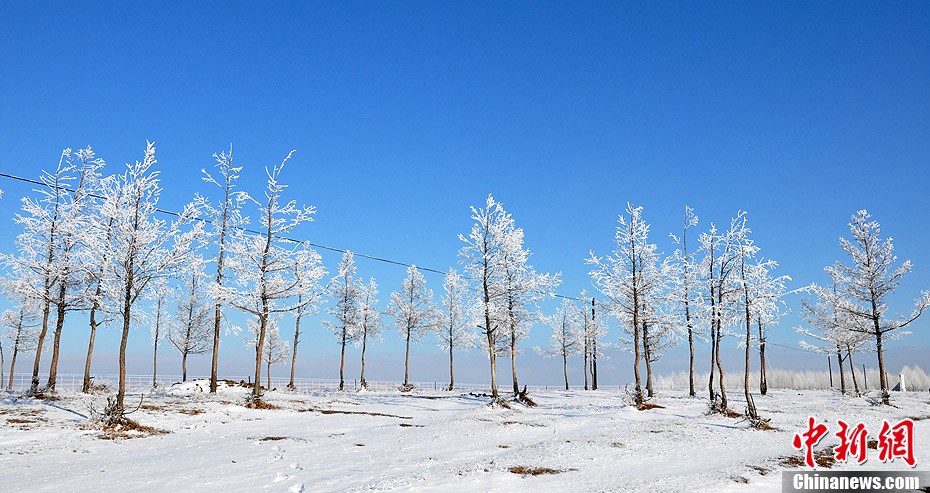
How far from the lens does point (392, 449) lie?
42.9 feet

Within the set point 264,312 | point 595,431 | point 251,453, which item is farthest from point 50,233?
point 595,431

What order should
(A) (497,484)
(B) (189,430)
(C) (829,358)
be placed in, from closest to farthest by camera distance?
1. (A) (497,484)
2. (B) (189,430)
3. (C) (829,358)

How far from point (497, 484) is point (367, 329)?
34.7 m

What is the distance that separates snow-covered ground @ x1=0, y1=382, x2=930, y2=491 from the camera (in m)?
9.16

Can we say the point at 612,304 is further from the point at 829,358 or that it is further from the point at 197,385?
the point at 829,358

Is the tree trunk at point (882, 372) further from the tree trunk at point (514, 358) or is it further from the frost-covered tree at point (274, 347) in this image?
the frost-covered tree at point (274, 347)

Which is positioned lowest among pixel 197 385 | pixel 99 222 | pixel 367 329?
pixel 197 385

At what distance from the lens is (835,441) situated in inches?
551

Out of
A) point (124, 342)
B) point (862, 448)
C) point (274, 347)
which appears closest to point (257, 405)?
point (124, 342)

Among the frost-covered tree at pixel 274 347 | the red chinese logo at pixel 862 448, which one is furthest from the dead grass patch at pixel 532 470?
the frost-covered tree at pixel 274 347

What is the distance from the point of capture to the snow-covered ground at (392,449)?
9156 millimetres

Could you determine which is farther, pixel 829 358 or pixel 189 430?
pixel 829 358

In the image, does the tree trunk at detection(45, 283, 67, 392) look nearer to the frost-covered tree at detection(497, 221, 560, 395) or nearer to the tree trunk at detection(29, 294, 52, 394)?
the tree trunk at detection(29, 294, 52, 394)

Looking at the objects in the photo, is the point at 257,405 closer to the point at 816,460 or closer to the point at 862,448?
the point at 816,460
